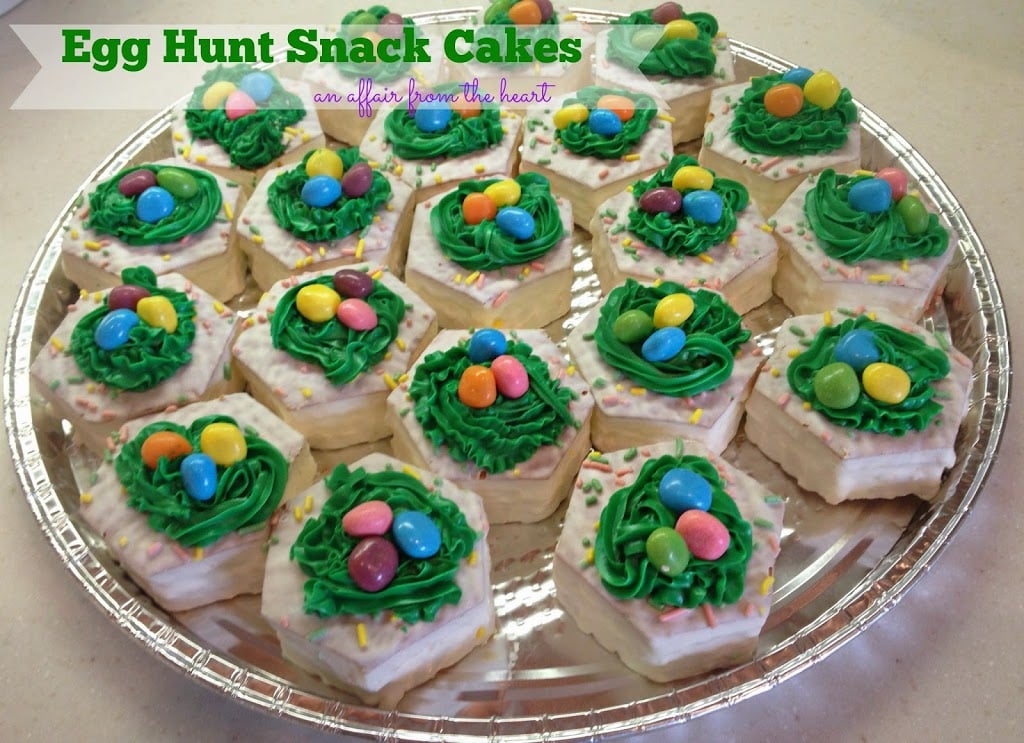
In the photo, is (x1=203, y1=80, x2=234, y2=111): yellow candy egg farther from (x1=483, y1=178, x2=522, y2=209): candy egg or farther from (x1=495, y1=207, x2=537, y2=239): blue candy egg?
(x1=495, y1=207, x2=537, y2=239): blue candy egg

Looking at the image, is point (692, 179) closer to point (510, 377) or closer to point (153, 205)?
point (510, 377)

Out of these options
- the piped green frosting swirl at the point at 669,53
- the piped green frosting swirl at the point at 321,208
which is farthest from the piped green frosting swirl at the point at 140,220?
the piped green frosting swirl at the point at 669,53

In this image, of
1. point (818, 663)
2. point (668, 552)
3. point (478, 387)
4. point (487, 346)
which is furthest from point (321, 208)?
point (818, 663)

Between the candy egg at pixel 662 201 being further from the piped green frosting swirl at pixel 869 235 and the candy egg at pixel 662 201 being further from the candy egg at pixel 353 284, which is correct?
the candy egg at pixel 353 284

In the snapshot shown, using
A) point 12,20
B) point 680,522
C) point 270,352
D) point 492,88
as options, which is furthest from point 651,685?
point 12,20

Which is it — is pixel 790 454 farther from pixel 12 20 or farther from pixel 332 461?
pixel 12 20

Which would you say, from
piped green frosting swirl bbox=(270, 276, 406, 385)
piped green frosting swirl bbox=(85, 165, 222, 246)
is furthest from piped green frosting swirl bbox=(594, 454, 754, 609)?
piped green frosting swirl bbox=(85, 165, 222, 246)
